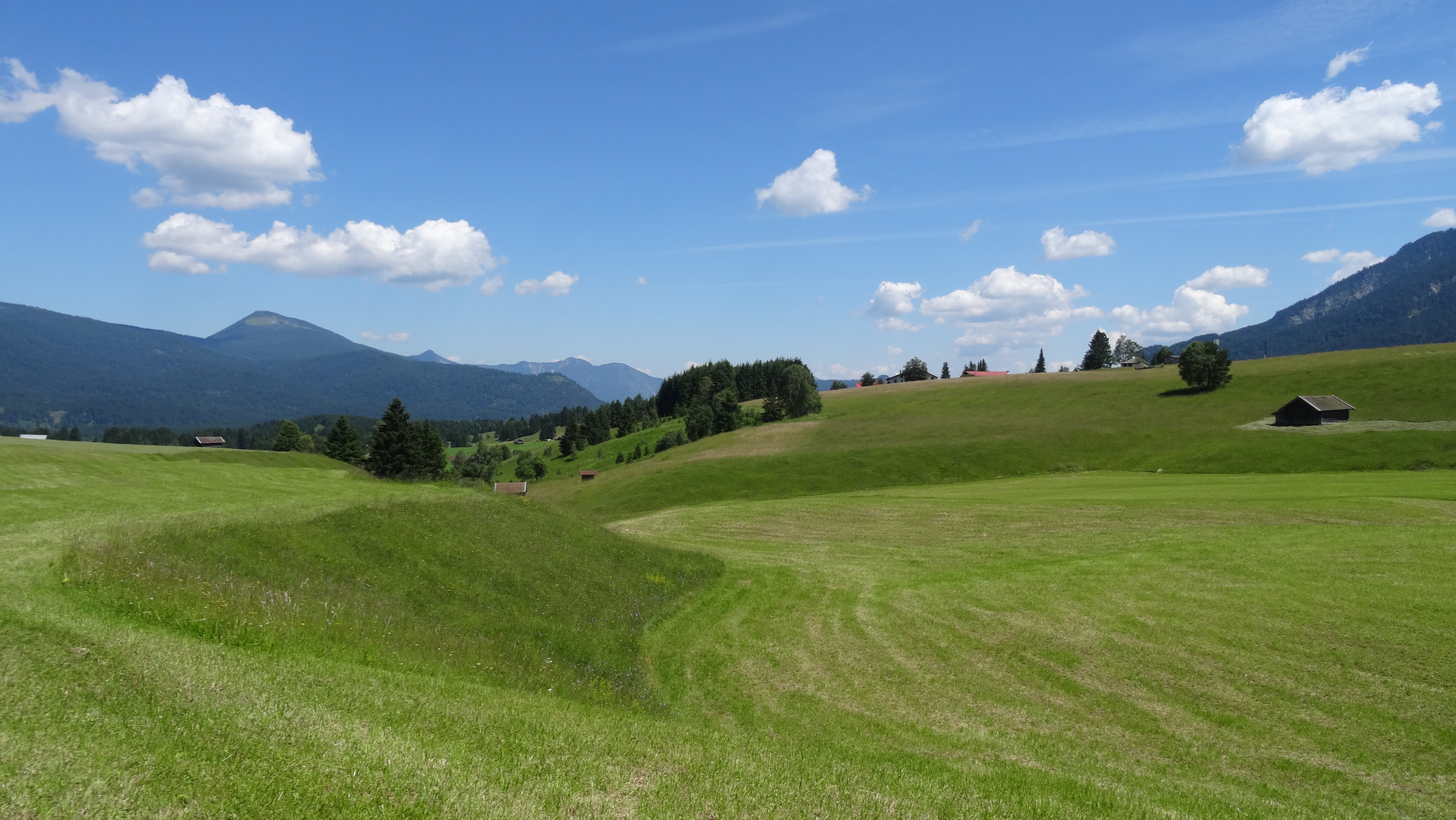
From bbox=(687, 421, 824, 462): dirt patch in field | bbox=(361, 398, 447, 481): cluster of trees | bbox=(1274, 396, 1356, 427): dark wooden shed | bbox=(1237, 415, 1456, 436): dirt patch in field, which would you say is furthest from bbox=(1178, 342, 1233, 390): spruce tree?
bbox=(361, 398, 447, 481): cluster of trees

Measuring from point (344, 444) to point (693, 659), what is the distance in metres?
121

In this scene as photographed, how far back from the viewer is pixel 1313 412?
313 feet

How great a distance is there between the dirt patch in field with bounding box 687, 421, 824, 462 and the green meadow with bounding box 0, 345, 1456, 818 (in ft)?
186

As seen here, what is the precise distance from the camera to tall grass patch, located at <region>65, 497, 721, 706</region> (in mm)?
16266

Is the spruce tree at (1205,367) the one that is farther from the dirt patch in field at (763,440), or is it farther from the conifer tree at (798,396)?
the conifer tree at (798,396)

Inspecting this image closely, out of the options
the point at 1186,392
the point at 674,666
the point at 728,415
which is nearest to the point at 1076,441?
the point at 1186,392

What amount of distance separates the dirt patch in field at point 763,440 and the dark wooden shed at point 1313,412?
6597 cm

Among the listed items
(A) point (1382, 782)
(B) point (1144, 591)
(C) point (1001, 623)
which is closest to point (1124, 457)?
(B) point (1144, 591)

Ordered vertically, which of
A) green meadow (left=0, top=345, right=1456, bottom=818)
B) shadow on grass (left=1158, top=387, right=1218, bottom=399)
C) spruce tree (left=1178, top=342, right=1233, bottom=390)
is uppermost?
spruce tree (left=1178, top=342, right=1233, bottom=390)

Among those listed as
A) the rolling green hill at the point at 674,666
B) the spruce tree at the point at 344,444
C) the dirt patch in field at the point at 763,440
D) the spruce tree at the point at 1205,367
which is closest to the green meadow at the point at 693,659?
the rolling green hill at the point at 674,666

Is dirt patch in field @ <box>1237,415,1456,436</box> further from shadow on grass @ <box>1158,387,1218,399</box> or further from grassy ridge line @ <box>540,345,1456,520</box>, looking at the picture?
shadow on grass @ <box>1158,387,1218,399</box>

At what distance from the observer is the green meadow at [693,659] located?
989 centimetres

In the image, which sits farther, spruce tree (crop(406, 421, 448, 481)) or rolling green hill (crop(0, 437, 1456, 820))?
spruce tree (crop(406, 421, 448, 481))

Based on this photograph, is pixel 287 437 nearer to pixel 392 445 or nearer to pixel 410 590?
pixel 392 445
